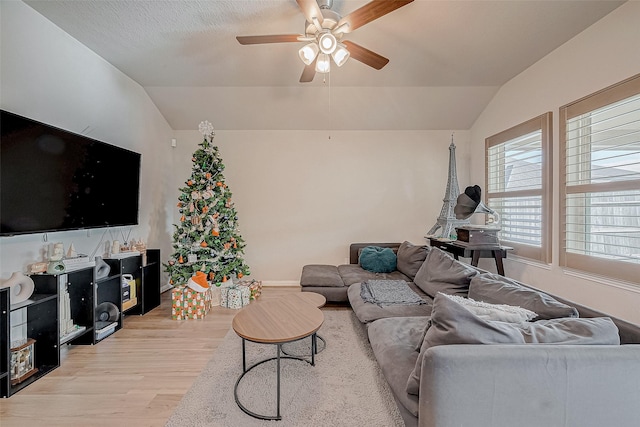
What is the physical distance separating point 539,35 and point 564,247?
2135mm

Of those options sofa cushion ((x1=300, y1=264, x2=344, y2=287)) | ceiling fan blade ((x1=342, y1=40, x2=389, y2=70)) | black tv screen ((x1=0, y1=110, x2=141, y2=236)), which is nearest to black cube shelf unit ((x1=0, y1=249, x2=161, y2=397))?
black tv screen ((x1=0, y1=110, x2=141, y2=236))

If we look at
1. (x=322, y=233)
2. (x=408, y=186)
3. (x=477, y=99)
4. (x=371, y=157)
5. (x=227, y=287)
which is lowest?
(x=227, y=287)

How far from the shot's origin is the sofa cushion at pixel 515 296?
1.54 meters

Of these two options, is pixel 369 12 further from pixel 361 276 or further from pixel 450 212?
pixel 450 212

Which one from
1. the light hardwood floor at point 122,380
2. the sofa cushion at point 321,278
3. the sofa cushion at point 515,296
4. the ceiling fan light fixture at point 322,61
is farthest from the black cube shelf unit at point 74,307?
the sofa cushion at point 515,296

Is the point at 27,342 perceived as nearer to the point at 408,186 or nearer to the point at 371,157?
the point at 371,157

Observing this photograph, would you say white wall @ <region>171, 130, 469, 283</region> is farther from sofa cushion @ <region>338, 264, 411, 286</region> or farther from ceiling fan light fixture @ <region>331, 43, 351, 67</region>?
ceiling fan light fixture @ <region>331, 43, 351, 67</region>

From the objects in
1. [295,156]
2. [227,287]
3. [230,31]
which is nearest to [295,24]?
[230,31]

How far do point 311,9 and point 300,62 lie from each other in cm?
140

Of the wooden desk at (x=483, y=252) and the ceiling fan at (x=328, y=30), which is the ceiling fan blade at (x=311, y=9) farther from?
the wooden desk at (x=483, y=252)

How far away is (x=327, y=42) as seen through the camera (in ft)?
6.68

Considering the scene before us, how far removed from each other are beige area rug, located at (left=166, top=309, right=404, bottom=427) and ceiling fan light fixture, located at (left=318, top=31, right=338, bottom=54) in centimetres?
249

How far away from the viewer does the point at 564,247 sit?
9.09 feet

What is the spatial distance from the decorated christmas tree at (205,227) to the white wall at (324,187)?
892mm
